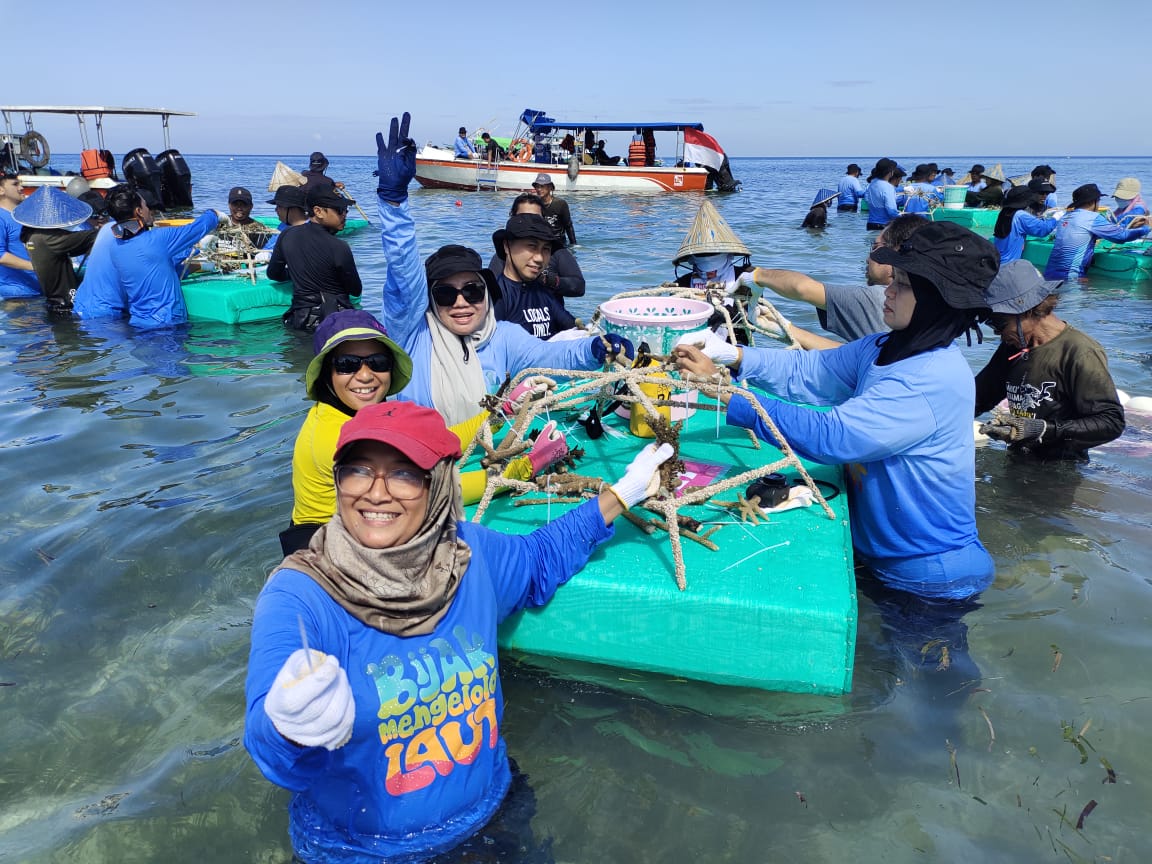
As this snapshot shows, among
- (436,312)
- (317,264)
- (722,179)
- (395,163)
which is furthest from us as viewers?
(722,179)

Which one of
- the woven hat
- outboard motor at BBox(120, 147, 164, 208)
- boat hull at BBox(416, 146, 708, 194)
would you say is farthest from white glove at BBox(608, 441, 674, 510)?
boat hull at BBox(416, 146, 708, 194)

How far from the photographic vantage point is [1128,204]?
43.8 ft

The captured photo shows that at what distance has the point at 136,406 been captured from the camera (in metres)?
6.97

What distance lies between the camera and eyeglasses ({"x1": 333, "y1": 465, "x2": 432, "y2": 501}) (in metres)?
1.84

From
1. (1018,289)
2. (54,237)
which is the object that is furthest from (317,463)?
(54,237)

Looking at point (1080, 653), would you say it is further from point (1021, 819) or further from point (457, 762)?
point (457, 762)

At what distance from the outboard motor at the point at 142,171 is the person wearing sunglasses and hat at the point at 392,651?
25.2 meters

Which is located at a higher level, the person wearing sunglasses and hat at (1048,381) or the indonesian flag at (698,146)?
the indonesian flag at (698,146)

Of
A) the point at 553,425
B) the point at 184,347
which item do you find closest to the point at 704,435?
the point at 553,425

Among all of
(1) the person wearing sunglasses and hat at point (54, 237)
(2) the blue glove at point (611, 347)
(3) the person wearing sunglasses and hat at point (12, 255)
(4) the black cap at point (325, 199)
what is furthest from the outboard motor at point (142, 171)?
(2) the blue glove at point (611, 347)

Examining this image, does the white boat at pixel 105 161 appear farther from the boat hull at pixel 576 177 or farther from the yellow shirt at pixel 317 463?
the yellow shirt at pixel 317 463

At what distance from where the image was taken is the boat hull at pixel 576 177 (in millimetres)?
29125

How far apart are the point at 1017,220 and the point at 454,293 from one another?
12504 mm

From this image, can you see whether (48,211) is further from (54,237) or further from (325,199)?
(325,199)
